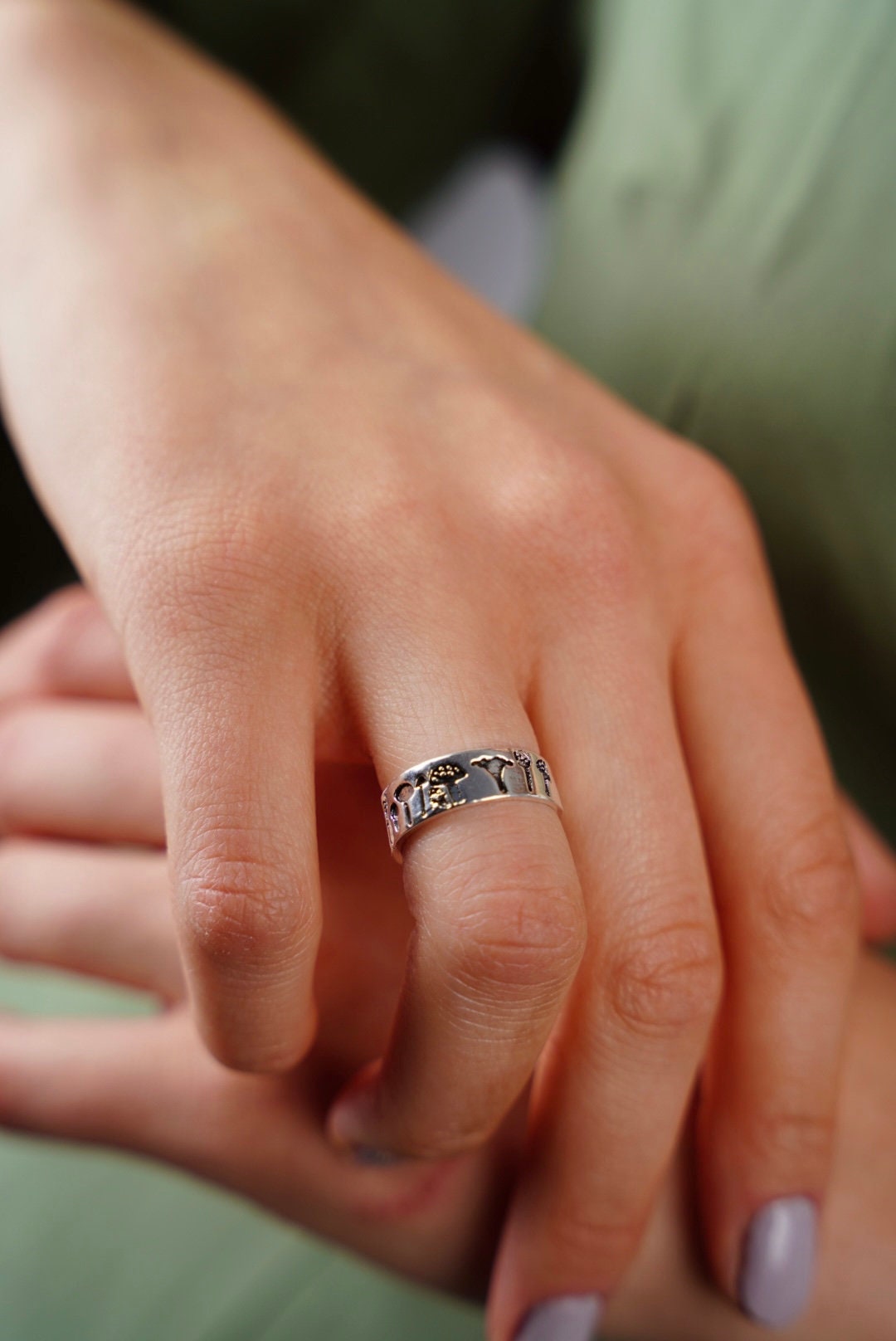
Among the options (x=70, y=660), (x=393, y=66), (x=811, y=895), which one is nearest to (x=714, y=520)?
(x=811, y=895)

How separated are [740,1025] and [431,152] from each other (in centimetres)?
115

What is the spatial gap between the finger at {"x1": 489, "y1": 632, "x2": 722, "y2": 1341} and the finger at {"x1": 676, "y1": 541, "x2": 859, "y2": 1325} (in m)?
0.04

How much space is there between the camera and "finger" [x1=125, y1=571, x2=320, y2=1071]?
1.55ft

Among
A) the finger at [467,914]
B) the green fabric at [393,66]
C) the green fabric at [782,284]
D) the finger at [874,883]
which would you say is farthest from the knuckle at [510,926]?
the green fabric at [393,66]

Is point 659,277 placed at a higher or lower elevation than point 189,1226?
higher

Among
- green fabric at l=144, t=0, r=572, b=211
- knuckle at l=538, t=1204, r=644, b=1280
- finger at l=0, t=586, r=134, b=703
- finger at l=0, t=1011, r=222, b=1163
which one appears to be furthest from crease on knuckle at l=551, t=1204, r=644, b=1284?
green fabric at l=144, t=0, r=572, b=211

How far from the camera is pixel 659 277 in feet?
2.98

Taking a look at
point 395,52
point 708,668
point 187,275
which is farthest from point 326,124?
point 708,668

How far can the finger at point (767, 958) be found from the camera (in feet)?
1.88

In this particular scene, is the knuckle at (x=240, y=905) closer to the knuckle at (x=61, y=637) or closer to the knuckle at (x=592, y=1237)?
the knuckle at (x=592, y=1237)

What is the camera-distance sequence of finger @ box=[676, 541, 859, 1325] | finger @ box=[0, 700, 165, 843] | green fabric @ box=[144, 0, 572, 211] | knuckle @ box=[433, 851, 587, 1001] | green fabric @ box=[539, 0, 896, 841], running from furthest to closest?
green fabric @ box=[144, 0, 572, 211], green fabric @ box=[539, 0, 896, 841], finger @ box=[0, 700, 165, 843], finger @ box=[676, 541, 859, 1325], knuckle @ box=[433, 851, 587, 1001]

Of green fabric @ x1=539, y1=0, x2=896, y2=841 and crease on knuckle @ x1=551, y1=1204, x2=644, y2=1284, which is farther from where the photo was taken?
green fabric @ x1=539, y1=0, x2=896, y2=841

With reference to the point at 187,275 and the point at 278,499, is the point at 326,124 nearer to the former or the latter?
the point at 187,275

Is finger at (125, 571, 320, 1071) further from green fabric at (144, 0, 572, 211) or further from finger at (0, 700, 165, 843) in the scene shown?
green fabric at (144, 0, 572, 211)
